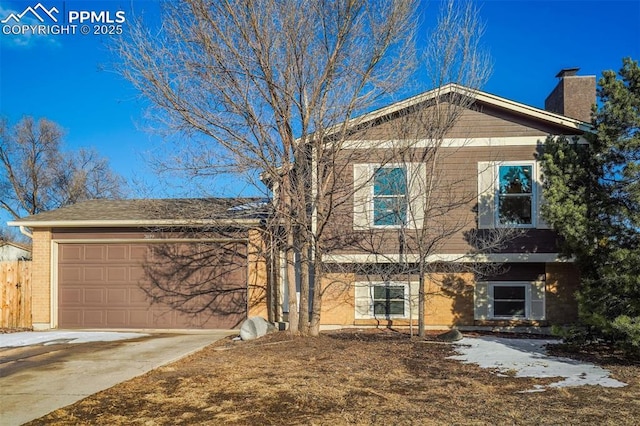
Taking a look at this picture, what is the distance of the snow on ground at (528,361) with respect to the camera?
7.06 m

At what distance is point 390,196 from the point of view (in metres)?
11.6

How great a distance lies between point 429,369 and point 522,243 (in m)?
5.32

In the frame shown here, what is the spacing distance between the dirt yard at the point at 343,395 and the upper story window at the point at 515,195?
3.88 meters

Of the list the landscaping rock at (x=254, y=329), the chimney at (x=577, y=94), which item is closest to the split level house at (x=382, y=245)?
the landscaping rock at (x=254, y=329)

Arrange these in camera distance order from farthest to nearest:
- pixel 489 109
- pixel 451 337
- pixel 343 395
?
pixel 489 109
pixel 451 337
pixel 343 395

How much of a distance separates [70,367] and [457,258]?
8.00 meters

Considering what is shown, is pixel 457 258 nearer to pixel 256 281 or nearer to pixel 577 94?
pixel 256 281

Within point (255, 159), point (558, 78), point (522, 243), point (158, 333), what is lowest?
point (158, 333)

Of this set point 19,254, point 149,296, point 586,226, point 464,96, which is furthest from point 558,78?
point 19,254

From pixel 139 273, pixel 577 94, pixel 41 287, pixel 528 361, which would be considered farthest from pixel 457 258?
pixel 41 287

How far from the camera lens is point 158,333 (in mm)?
12367

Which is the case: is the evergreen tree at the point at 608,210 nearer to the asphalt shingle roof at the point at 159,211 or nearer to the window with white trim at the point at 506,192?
the window with white trim at the point at 506,192

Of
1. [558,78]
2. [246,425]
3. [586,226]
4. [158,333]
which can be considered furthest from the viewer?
[558,78]

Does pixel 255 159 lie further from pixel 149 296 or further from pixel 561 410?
pixel 561 410
